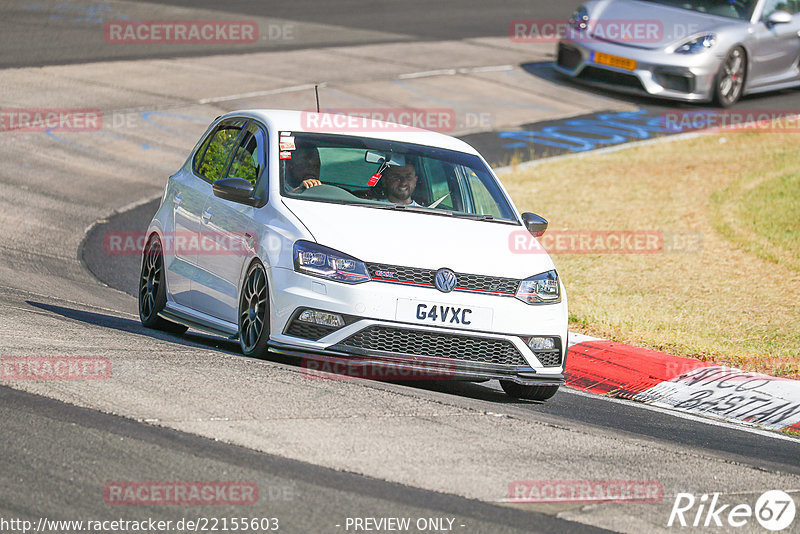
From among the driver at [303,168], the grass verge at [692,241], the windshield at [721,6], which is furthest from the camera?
the windshield at [721,6]

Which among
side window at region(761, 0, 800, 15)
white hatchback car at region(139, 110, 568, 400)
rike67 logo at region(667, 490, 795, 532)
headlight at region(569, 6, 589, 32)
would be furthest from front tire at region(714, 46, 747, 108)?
rike67 logo at region(667, 490, 795, 532)

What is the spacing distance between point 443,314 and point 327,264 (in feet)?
2.50

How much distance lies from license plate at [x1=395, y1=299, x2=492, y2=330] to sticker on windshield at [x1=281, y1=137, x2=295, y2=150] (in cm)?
172

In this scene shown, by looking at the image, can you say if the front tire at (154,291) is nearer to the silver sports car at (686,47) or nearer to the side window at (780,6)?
the silver sports car at (686,47)

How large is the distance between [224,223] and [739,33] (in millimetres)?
14745

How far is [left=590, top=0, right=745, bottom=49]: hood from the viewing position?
21.2 metres

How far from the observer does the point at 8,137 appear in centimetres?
1656

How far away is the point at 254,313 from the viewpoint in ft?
26.8

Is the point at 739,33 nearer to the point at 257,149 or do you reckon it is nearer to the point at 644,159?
the point at 644,159

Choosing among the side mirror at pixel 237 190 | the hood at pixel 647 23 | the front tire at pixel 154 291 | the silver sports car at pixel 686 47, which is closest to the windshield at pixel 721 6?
the silver sports car at pixel 686 47

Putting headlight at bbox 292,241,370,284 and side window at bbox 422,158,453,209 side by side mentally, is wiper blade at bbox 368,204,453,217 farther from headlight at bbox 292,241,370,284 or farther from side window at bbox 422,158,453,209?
headlight at bbox 292,241,370,284

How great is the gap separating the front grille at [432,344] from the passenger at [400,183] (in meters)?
1.34

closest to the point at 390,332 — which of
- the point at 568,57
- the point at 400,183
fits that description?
the point at 400,183

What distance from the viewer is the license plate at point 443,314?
770 cm
